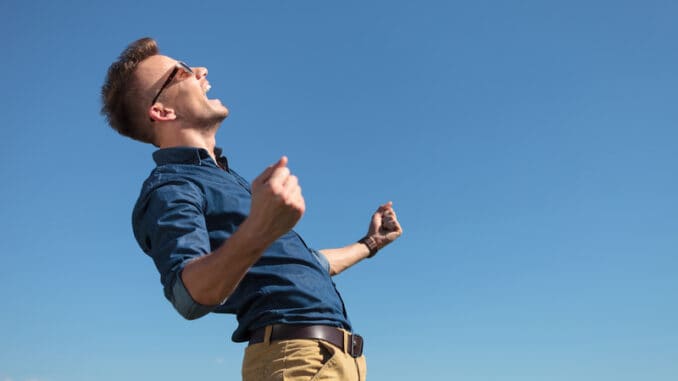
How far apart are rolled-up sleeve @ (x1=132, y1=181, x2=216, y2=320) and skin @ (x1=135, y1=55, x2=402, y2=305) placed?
12 centimetres

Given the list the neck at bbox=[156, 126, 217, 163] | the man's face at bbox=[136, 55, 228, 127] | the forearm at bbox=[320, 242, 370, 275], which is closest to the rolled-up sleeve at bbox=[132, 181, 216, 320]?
the neck at bbox=[156, 126, 217, 163]

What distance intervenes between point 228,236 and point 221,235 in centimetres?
4

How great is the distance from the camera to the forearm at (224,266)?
2537mm

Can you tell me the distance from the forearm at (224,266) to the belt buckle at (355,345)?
1292 millimetres

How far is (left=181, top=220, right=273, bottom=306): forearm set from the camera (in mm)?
2537

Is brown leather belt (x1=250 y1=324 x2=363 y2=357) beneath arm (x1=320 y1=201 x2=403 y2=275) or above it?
beneath

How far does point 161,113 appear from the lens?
15.1 ft

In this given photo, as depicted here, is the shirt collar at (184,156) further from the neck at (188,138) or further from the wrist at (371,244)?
the wrist at (371,244)

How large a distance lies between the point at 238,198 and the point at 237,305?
2.28ft

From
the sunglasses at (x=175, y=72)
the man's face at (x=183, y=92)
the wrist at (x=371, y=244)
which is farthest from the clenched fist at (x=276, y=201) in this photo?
the wrist at (x=371, y=244)

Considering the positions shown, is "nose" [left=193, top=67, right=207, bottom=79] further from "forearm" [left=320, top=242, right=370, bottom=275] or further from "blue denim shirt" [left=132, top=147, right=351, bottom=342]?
"forearm" [left=320, top=242, right=370, bottom=275]

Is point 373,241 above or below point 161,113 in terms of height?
below

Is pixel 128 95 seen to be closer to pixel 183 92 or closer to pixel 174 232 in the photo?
pixel 183 92

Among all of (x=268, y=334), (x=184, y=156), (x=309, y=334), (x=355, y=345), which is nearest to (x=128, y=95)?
(x=184, y=156)
